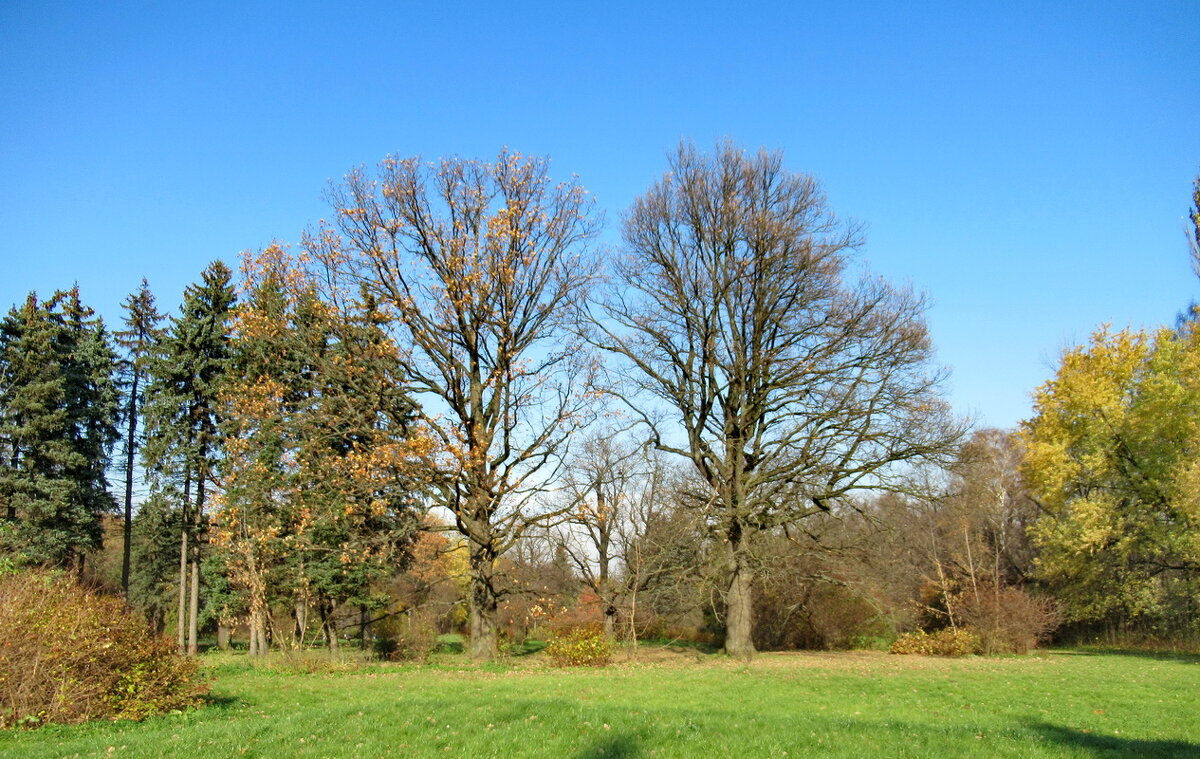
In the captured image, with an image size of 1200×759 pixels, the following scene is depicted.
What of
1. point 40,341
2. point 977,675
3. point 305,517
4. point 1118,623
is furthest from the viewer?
point 1118,623

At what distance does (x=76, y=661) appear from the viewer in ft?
30.3

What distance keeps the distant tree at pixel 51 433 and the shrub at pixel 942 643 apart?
90.4 feet

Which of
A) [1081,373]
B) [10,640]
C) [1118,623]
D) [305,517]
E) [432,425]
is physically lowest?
[1118,623]

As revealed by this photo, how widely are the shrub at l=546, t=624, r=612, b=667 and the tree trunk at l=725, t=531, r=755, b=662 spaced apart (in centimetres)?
415

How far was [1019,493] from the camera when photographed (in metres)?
36.8

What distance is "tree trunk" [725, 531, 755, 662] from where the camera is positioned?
65.8 ft

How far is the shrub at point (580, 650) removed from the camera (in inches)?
679

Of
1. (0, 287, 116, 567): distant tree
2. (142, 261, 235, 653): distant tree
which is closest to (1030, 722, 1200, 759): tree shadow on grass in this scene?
(142, 261, 235, 653): distant tree

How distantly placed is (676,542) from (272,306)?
1248 centimetres

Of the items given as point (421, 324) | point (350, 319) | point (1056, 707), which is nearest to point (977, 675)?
point (1056, 707)

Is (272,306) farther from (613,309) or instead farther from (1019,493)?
(1019,493)

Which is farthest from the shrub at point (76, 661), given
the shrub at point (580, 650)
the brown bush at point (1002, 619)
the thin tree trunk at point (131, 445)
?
the thin tree trunk at point (131, 445)

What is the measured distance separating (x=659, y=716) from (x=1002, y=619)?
18.3 m

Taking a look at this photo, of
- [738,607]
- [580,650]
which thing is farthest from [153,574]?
[738,607]
